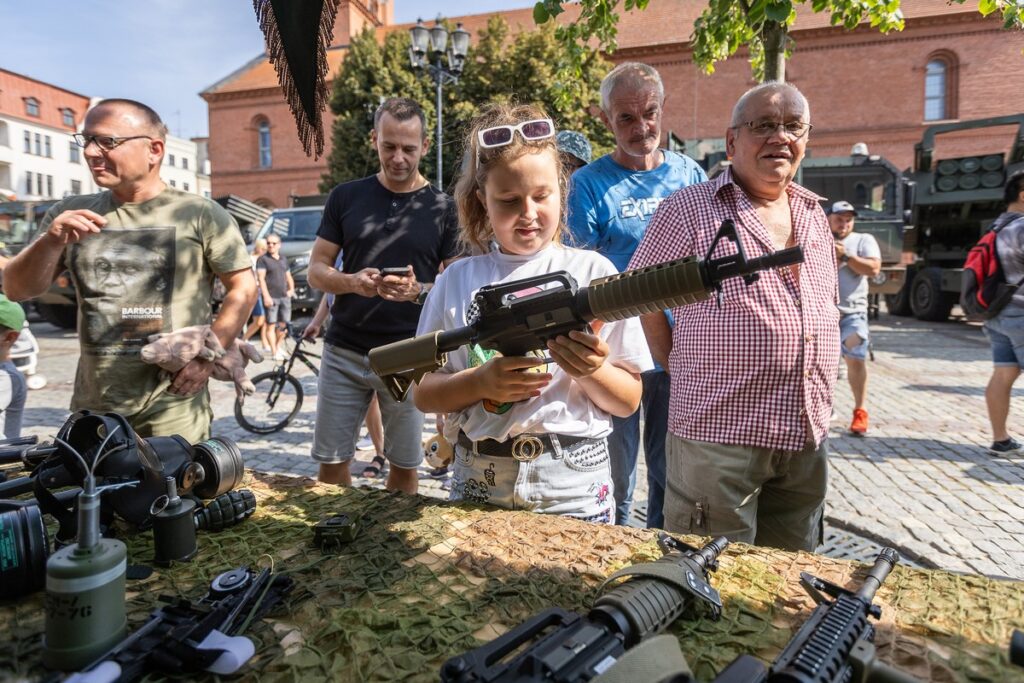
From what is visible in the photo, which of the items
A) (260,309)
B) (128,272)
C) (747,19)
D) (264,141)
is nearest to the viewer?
(128,272)

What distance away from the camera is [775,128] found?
212 centimetres

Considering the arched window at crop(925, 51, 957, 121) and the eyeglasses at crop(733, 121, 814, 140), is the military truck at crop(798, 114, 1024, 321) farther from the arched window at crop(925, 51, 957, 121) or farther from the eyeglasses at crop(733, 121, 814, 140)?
the arched window at crop(925, 51, 957, 121)

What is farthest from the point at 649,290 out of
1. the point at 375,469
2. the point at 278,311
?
the point at 278,311

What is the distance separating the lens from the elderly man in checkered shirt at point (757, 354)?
80.3 inches

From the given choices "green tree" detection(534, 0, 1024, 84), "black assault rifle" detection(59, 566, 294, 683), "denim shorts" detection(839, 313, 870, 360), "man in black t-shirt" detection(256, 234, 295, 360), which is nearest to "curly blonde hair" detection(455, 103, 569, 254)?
"black assault rifle" detection(59, 566, 294, 683)

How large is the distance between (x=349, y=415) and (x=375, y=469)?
1.80 m

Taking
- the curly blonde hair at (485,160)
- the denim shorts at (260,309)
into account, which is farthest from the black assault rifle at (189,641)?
the denim shorts at (260,309)

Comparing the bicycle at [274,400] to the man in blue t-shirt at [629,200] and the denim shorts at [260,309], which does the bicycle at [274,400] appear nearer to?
the denim shorts at [260,309]

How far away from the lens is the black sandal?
490 centimetres

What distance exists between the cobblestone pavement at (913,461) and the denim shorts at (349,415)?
126 cm

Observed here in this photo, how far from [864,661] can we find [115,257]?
278 centimetres

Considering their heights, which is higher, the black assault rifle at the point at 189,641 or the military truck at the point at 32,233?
the military truck at the point at 32,233

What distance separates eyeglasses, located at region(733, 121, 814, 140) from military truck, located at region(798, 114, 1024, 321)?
10118 millimetres

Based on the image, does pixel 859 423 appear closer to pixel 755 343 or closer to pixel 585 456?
pixel 755 343
